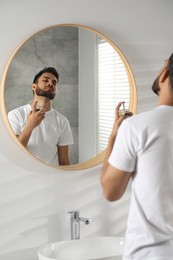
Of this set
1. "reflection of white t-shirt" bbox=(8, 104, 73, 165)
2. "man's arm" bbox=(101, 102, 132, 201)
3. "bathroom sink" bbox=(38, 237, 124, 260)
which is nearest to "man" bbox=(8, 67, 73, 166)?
"reflection of white t-shirt" bbox=(8, 104, 73, 165)

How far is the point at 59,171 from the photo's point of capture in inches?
92.1

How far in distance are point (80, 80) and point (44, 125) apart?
0.29 m

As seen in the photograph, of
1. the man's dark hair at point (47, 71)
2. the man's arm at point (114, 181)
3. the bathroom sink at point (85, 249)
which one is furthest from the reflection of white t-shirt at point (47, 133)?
the man's arm at point (114, 181)

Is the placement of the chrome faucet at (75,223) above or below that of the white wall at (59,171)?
below

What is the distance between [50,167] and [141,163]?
92cm

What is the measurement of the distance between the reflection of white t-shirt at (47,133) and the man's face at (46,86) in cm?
8

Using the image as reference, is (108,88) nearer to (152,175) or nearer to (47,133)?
(47,133)

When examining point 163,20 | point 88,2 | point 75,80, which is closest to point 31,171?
point 75,80

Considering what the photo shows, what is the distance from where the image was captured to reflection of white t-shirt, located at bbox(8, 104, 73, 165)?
222cm

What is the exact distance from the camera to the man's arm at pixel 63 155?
2.33m

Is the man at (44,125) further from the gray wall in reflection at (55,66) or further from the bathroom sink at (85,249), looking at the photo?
the bathroom sink at (85,249)

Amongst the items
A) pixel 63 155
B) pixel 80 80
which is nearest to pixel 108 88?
pixel 80 80

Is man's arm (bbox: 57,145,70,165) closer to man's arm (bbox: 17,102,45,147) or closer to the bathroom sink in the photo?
man's arm (bbox: 17,102,45,147)

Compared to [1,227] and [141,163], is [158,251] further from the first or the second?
[1,227]
